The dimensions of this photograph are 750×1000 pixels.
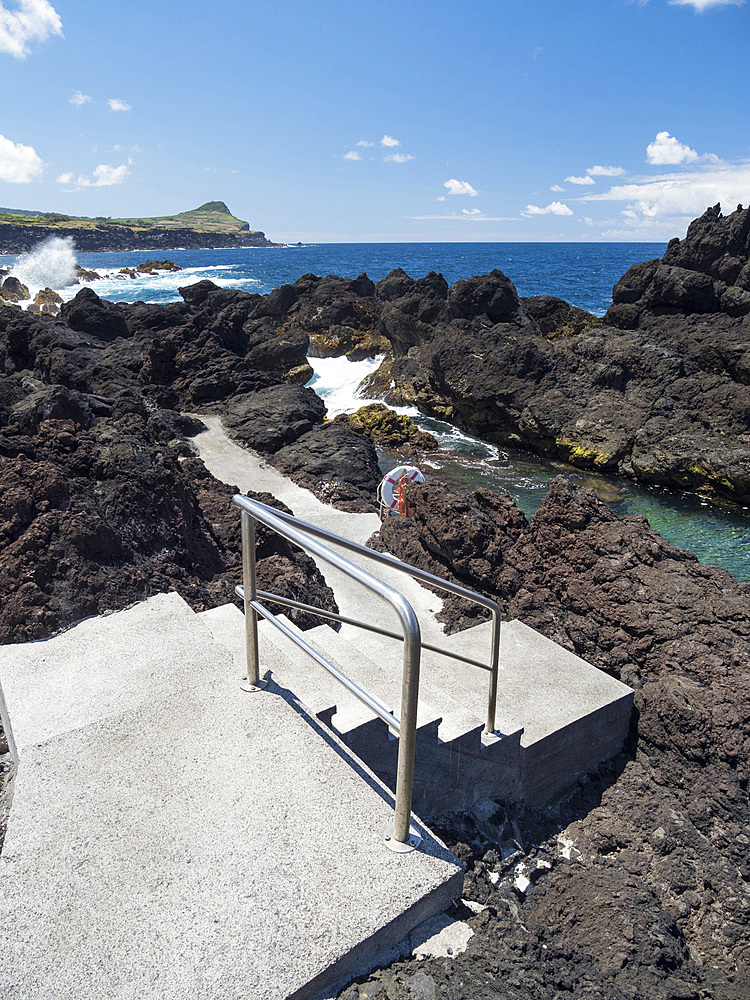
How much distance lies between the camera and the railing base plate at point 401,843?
2242 millimetres

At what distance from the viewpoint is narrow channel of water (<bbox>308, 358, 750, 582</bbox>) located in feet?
39.7

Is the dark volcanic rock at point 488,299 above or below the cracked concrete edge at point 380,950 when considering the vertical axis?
above

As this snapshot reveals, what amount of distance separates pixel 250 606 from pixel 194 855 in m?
1.00

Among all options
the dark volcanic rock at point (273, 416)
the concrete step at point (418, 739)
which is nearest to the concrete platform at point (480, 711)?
the concrete step at point (418, 739)

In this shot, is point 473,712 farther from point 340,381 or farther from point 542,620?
point 340,381

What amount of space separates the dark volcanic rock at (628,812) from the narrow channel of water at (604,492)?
6.16 metres

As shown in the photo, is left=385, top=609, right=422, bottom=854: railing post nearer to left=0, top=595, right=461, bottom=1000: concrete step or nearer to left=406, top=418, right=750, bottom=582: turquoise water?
left=0, top=595, right=461, bottom=1000: concrete step

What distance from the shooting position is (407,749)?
83.0 inches

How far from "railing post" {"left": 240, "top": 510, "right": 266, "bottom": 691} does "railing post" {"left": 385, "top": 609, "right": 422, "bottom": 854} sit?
0.97 meters

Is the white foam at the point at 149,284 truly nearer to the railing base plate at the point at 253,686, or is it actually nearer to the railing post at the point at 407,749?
the railing base plate at the point at 253,686

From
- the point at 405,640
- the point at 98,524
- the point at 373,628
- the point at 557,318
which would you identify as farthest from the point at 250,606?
the point at 557,318

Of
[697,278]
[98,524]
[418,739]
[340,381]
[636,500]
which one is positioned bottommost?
[636,500]

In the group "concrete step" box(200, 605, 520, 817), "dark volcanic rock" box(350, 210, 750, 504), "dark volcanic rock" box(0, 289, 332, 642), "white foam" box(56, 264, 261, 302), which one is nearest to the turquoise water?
"dark volcanic rock" box(350, 210, 750, 504)

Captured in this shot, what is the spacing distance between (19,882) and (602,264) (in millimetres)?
99221
